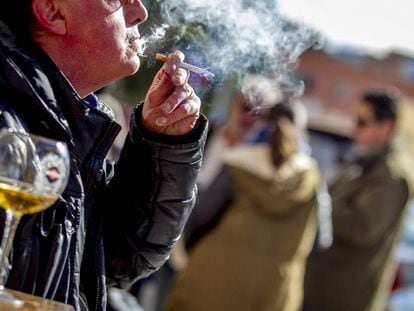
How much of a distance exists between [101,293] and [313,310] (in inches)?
171

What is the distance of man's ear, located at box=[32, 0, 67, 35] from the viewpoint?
7.31 feet

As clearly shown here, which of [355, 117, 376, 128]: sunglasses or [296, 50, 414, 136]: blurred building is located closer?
[355, 117, 376, 128]: sunglasses

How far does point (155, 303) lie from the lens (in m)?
7.24

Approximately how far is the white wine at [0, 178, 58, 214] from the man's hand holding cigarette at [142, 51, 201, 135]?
0.49 m

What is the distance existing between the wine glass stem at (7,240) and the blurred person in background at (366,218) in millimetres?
4333

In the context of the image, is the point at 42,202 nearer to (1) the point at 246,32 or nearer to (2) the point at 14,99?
(2) the point at 14,99

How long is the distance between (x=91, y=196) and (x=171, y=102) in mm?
272

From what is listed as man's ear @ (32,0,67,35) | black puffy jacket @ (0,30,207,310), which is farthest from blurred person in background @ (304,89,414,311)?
man's ear @ (32,0,67,35)

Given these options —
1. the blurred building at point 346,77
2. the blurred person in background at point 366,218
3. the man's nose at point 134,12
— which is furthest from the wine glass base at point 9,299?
the blurred building at point 346,77

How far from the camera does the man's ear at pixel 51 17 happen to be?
2.23 meters

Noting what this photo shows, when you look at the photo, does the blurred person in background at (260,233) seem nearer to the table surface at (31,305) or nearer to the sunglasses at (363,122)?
the sunglasses at (363,122)

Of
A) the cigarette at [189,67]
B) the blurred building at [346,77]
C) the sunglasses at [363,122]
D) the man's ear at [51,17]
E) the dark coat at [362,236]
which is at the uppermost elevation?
the man's ear at [51,17]

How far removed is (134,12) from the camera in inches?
90.7

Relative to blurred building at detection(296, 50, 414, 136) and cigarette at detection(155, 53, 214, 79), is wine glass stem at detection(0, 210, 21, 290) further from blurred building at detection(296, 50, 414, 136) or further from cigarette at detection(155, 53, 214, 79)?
blurred building at detection(296, 50, 414, 136)
